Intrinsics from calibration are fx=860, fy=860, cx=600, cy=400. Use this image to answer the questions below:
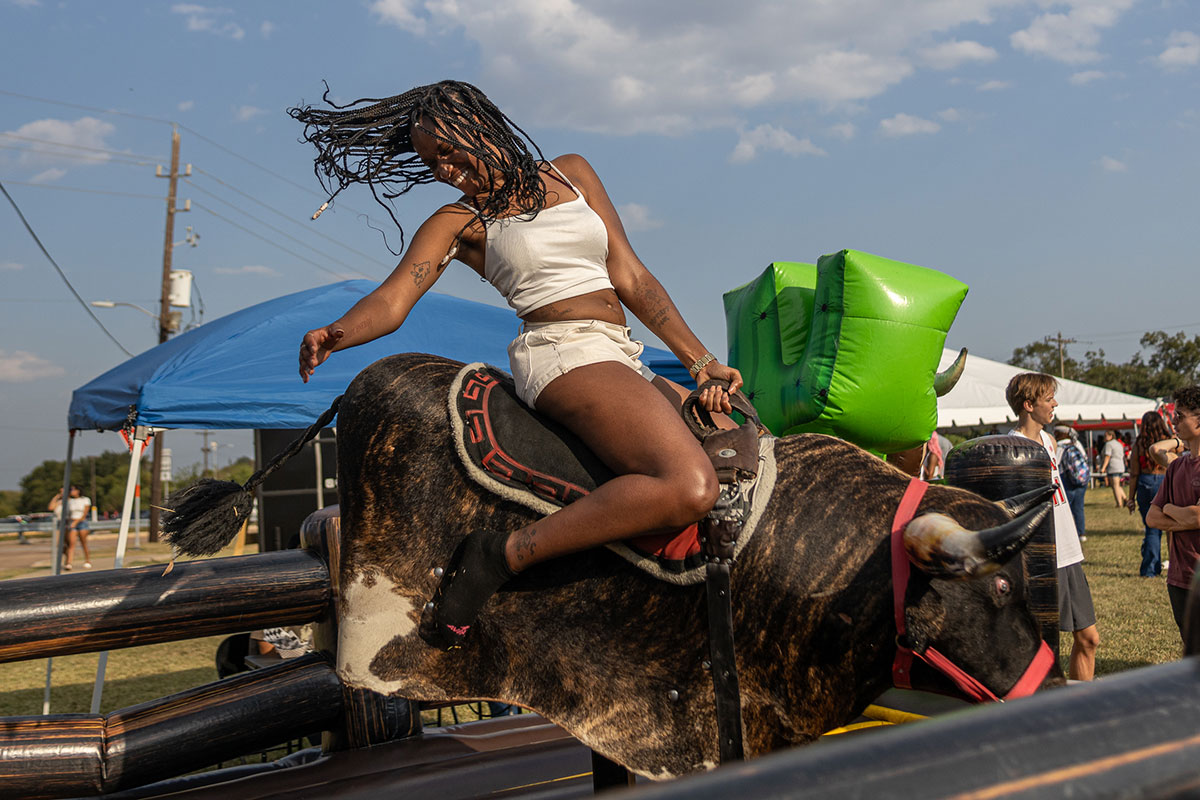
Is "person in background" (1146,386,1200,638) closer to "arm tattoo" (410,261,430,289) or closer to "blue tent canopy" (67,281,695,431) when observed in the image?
"blue tent canopy" (67,281,695,431)

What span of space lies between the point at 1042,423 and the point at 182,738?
5125mm

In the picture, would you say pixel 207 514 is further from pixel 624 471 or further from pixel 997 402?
pixel 997 402

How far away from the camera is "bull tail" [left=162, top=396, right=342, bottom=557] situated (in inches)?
101

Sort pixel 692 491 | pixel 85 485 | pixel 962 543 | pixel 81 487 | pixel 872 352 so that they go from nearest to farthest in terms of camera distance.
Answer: pixel 962 543 < pixel 692 491 < pixel 872 352 < pixel 81 487 < pixel 85 485

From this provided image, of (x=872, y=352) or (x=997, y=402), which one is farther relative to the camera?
(x=997, y=402)

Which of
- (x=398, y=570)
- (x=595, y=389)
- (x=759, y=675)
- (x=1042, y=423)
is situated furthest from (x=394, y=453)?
(x=1042, y=423)

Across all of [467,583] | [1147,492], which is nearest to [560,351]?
[467,583]

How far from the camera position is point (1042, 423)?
18.2 feet

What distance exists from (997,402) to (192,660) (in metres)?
19.1

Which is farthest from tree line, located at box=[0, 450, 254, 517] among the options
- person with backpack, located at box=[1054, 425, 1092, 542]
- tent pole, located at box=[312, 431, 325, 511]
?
person with backpack, located at box=[1054, 425, 1092, 542]

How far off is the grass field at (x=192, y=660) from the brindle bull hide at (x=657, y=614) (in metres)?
4.24

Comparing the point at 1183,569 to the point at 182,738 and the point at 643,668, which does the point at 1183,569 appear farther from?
the point at 182,738

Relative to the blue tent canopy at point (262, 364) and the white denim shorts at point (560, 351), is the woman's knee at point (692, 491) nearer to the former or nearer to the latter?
the white denim shorts at point (560, 351)

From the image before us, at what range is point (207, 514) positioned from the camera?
2.60 m
